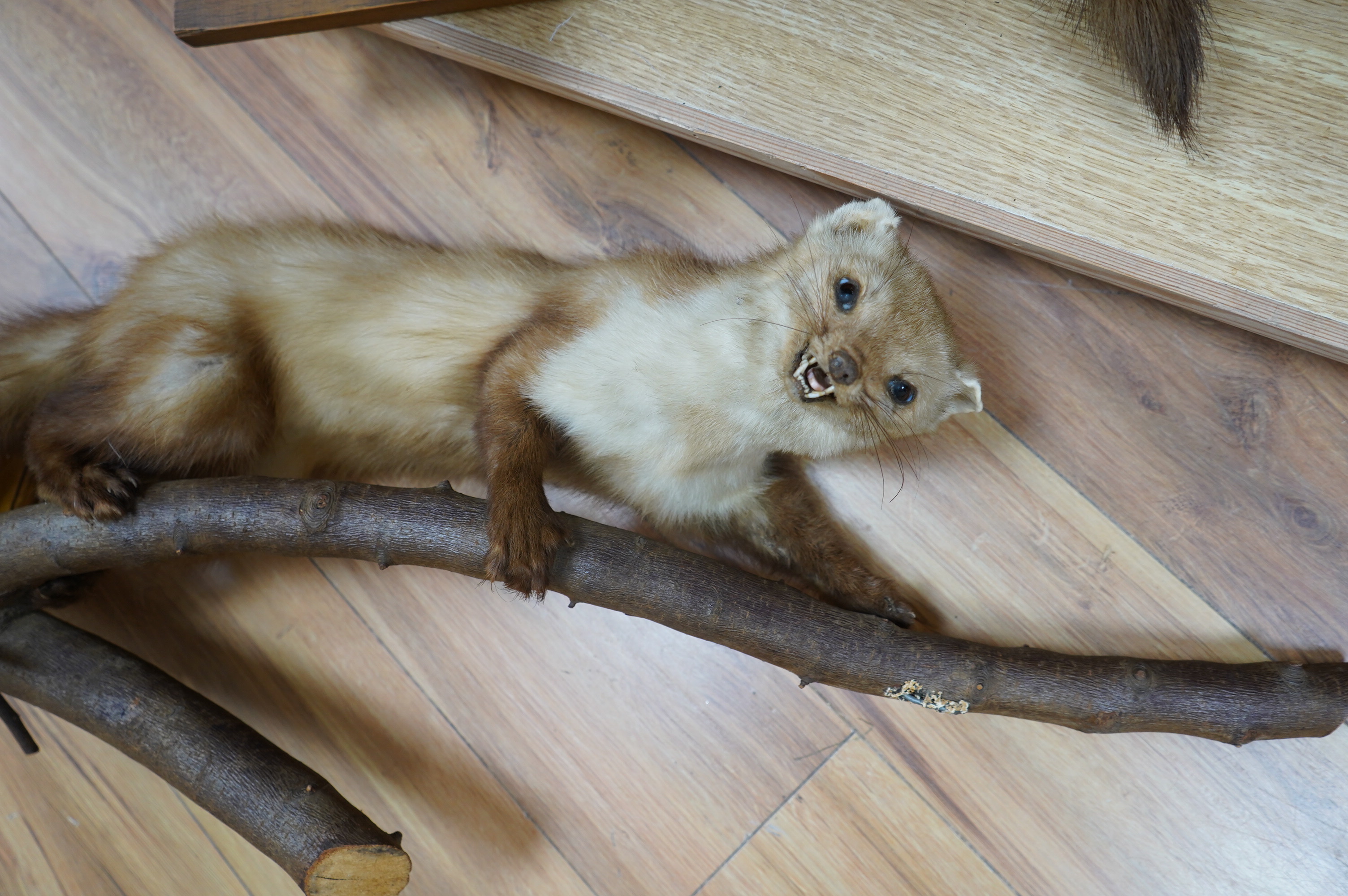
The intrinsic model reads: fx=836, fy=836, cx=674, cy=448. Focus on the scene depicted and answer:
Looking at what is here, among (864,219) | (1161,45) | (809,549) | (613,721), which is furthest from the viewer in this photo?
(613,721)

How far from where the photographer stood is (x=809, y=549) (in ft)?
7.91

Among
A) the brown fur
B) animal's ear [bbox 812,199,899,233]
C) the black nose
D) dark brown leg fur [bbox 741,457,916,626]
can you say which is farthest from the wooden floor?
the black nose

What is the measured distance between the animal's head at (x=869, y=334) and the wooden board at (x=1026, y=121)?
20 centimetres

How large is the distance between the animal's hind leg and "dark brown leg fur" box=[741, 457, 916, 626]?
152 cm

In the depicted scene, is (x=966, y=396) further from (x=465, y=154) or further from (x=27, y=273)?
(x=27, y=273)

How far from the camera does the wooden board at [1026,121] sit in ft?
6.77

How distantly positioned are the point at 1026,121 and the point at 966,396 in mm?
722

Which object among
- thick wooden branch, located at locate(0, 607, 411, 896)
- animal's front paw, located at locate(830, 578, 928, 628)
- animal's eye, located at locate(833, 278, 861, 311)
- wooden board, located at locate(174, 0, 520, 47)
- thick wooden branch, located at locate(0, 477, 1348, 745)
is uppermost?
wooden board, located at locate(174, 0, 520, 47)

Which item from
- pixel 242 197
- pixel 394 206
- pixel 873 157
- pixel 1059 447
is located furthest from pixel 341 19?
pixel 1059 447

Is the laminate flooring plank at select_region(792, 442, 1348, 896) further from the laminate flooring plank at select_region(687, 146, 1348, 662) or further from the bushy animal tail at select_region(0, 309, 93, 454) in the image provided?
the bushy animal tail at select_region(0, 309, 93, 454)

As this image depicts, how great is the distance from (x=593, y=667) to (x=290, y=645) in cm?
97

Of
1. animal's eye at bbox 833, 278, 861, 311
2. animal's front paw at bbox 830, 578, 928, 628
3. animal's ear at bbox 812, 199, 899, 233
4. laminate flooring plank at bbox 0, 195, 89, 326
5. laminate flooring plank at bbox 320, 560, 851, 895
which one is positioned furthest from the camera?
laminate flooring plank at bbox 0, 195, 89, 326

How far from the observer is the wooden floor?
95.0 inches

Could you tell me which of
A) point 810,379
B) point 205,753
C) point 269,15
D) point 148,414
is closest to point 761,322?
point 810,379
